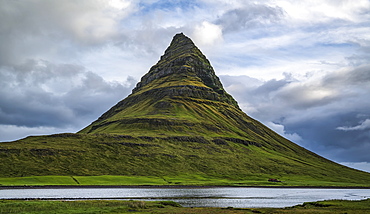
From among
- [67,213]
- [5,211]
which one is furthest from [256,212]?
[5,211]

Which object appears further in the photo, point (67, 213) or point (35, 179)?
point (35, 179)

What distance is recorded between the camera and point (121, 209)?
76812mm

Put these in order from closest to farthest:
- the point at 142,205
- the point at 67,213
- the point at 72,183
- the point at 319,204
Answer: the point at 67,213 < the point at 142,205 < the point at 319,204 < the point at 72,183

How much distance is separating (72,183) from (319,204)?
13888cm

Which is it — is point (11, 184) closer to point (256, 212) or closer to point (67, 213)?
point (67, 213)

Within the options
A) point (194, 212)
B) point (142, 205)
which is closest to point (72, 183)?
point (142, 205)

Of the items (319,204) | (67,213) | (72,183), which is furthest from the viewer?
(72,183)

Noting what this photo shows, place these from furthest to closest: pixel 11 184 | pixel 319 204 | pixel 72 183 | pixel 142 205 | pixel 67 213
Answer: pixel 72 183 < pixel 11 184 < pixel 319 204 < pixel 142 205 < pixel 67 213

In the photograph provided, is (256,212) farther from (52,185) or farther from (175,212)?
(52,185)

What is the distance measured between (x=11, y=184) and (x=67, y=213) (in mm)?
124490

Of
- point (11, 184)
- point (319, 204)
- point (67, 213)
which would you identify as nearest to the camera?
point (67, 213)

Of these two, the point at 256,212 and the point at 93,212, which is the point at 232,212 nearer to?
the point at 256,212

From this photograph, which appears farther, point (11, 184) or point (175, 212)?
point (11, 184)

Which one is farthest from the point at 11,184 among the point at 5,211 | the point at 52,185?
the point at 5,211
